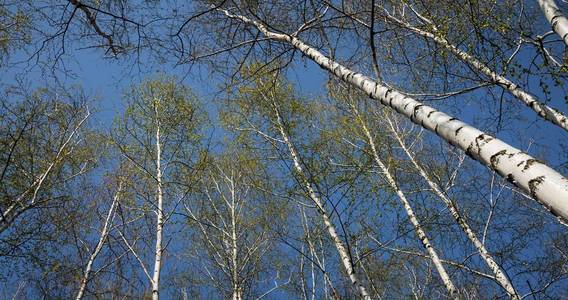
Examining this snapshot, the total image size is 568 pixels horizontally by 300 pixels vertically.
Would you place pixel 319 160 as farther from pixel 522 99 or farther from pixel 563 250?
pixel 563 250

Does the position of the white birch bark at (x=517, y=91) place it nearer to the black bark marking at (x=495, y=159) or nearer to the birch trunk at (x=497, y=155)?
the birch trunk at (x=497, y=155)

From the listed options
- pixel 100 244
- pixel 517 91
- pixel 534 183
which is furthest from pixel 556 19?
pixel 100 244

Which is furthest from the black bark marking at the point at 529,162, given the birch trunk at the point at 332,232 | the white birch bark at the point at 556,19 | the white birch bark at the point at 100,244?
the white birch bark at the point at 100,244

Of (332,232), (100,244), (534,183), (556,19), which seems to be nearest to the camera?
(534,183)

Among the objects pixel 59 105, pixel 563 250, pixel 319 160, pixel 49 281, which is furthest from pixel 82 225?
pixel 563 250

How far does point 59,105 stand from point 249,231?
16.6 feet

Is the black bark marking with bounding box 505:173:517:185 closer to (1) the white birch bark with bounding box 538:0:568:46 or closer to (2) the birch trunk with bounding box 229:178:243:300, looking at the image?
(1) the white birch bark with bounding box 538:0:568:46

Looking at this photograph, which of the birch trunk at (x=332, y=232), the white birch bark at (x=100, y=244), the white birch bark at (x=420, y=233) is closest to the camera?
the birch trunk at (x=332, y=232)

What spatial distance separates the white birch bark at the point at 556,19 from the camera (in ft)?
11.1

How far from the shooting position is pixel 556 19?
3.54 meters

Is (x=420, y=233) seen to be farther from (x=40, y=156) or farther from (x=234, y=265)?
(x=40, y=156)

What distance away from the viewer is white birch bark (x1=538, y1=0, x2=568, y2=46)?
11.1ft

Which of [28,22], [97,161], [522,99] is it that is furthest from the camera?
[97,161]

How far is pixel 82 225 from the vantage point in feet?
26.7
